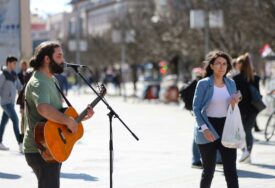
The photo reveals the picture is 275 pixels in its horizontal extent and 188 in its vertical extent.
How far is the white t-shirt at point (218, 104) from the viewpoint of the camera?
7059 millimetres

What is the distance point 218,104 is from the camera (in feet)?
23.2

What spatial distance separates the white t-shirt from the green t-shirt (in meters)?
1.91

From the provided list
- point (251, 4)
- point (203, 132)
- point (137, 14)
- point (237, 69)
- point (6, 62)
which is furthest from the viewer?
point (137, 14)

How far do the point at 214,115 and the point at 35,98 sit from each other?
2205 mm

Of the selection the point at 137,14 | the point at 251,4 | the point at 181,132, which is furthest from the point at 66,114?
the point at 137,14

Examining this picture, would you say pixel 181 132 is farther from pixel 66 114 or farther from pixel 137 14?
Answer: pixel 137 14

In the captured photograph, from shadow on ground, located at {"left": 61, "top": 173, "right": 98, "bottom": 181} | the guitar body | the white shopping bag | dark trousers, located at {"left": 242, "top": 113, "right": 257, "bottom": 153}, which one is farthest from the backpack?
the guitar body

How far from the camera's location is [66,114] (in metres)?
5.56

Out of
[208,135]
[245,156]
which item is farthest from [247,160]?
[208,135]

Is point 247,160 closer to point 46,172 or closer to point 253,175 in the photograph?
point 253,175

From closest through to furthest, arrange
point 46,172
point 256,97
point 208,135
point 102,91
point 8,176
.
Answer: point 46,172, point 102,91, point 208,135, point 8,176, point 256,97

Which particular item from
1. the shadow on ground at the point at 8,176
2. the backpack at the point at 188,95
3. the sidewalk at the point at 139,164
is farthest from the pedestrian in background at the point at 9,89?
the backpack at the point at 188,95

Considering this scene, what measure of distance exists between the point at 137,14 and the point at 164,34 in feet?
48.2

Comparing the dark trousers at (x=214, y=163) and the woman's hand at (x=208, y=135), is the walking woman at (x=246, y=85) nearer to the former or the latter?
the dark trousers at (x=214, y=163)
